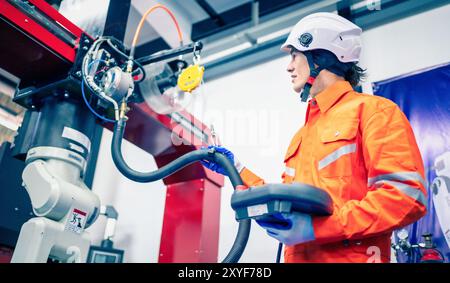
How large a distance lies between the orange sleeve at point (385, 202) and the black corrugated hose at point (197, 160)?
1.22ft

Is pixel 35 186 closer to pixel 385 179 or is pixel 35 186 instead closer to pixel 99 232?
pixel 385 179

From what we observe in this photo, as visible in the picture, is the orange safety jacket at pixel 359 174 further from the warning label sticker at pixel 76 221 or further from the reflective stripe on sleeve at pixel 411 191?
the warning label sticker at pixel 76 221

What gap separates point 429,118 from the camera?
254 centimetres

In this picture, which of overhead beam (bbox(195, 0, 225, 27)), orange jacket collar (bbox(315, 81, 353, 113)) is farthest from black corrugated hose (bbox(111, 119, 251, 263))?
overhead beam (bbox(195, 0, 225, 27))

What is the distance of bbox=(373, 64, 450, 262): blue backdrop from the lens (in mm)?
2279

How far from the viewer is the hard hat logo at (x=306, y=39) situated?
1.70 meters

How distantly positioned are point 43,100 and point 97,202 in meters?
0.60

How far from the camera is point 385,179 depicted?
1.16 m

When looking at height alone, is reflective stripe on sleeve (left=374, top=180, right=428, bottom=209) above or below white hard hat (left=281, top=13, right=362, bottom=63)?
below

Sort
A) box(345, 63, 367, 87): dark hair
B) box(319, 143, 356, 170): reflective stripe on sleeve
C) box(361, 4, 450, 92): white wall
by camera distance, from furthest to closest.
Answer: box(361, 4, 450, 92): white wall → box(345, 63, 367, 87): dark hair → box(319, 143, 356, 170): reflective stripe on sleeve

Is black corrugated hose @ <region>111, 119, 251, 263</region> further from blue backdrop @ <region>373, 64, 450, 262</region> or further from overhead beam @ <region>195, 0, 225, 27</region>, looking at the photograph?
overhead beam @ <region>195, 0, 225, 27</region>

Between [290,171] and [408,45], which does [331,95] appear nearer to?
[290,171]

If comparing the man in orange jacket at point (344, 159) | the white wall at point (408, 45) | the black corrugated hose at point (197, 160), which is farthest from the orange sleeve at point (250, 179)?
the white wall at point (408, 45)
